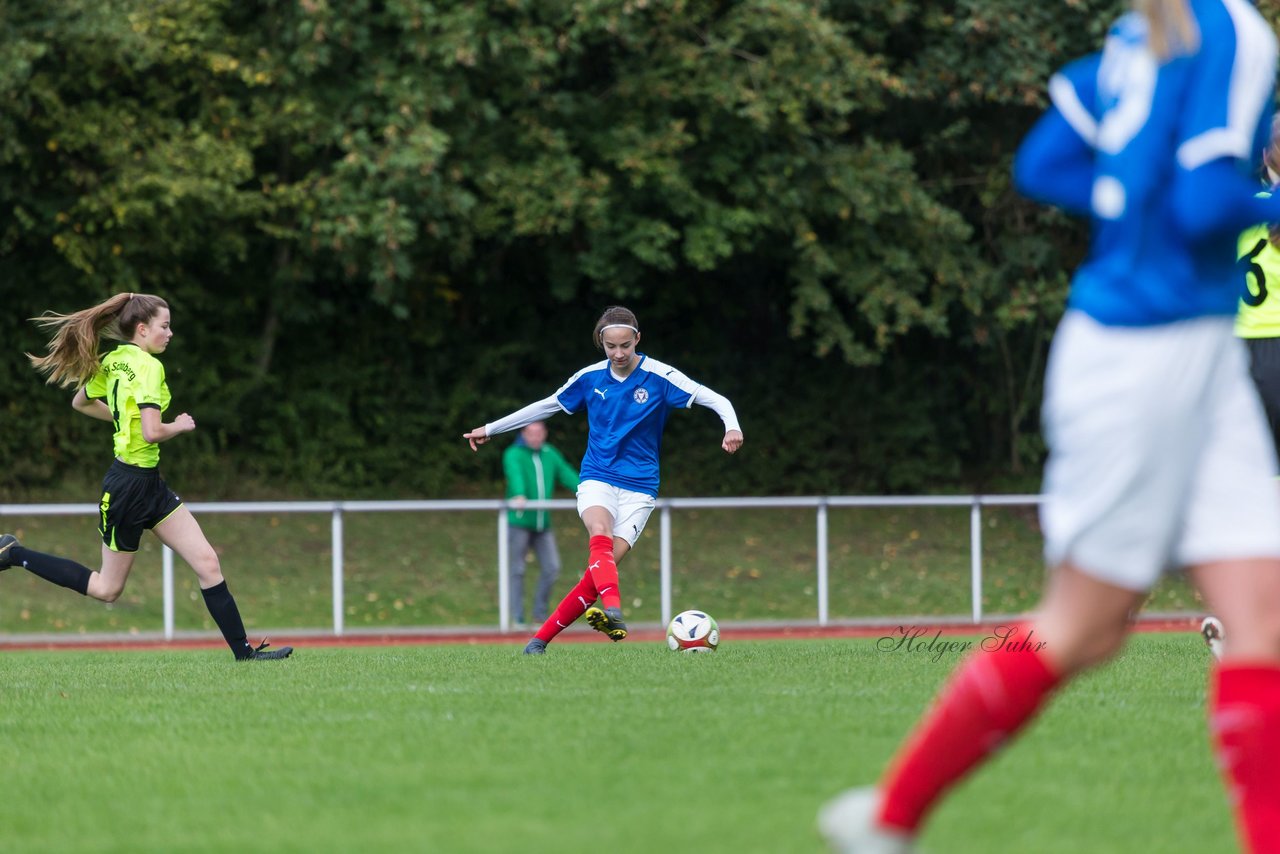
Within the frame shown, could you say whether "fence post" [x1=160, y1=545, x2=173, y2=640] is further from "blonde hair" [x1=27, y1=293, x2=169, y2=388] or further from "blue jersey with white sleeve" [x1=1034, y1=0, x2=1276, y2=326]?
"blue jersey with white sleeve" [x1=1034, y1=0, x2=1276, y2=326]

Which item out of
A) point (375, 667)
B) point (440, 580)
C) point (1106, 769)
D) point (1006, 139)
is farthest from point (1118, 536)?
point (1006, 139)

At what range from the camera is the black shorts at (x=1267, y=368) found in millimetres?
7090

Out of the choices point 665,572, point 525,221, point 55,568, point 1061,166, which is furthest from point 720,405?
point 525,221

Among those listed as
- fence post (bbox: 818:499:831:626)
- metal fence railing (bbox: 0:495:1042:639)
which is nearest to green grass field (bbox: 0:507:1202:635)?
fence post (bbox: 818:499:831:626)

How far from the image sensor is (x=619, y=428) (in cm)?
972

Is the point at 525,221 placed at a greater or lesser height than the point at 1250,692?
greater

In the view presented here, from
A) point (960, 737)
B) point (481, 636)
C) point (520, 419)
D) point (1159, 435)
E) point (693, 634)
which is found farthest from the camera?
point (481, 636)

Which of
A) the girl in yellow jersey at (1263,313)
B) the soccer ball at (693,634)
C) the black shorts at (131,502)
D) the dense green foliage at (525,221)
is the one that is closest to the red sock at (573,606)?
the soccer ball at (693,634)

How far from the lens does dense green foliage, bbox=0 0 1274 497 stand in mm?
18688

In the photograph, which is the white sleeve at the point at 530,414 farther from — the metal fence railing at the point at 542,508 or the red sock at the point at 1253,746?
the red sock at the point at 1253,746

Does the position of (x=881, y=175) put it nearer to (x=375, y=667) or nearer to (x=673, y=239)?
(x=673, y=239)

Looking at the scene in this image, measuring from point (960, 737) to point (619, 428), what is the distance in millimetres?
6413

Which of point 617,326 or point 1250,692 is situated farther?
point 617,326

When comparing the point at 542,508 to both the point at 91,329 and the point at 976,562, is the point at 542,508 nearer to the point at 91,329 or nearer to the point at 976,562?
the point at 976,562
